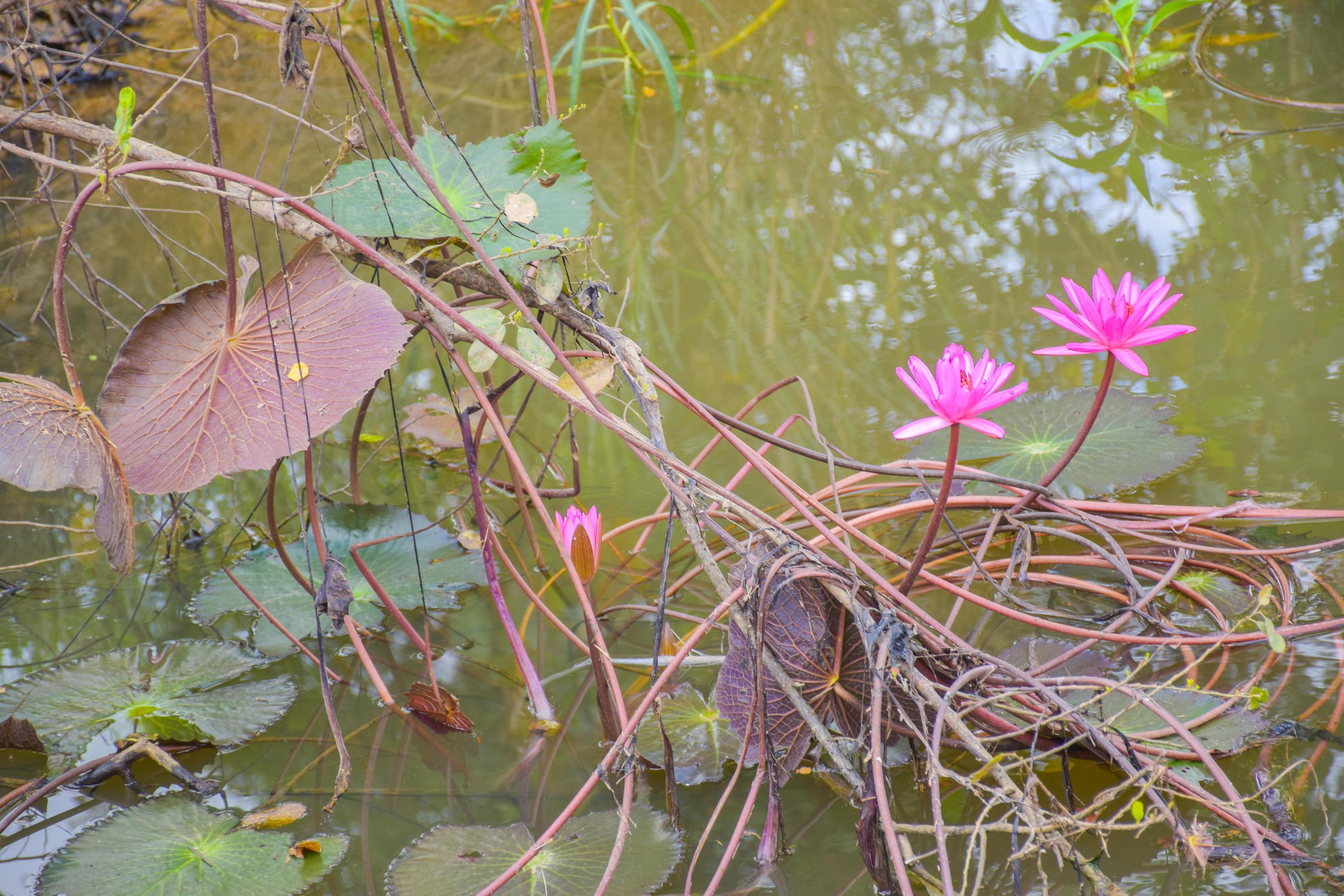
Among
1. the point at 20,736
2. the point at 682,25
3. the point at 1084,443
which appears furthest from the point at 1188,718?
the point at 682,25

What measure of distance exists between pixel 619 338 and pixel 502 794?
533mm

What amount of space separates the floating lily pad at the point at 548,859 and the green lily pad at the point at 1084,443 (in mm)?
777

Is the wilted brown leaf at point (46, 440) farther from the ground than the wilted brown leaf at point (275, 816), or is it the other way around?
the wilted brown leaf at point (46, 440)

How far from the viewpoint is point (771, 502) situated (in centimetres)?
156

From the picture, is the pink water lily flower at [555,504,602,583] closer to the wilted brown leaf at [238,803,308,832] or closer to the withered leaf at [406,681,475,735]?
the withered leaf at [406,681,475,735]

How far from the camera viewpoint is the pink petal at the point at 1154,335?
2.79ft

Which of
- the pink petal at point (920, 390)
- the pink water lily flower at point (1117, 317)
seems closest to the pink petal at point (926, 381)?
the pink petal at point (920, 390)

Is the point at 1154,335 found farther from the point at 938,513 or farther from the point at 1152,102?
the point at 1152,102

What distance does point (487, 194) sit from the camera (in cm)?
107

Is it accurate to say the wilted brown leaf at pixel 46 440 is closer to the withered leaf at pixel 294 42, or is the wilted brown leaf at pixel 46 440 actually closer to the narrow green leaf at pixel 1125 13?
the withered leaf at pixel 294 42

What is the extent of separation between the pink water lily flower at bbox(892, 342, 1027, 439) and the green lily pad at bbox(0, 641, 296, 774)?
2.90 feet

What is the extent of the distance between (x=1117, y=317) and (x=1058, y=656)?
1.42ft

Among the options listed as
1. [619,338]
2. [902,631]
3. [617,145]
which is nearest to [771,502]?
[619,338]

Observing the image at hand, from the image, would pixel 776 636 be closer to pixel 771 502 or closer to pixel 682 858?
pixel 682 858
